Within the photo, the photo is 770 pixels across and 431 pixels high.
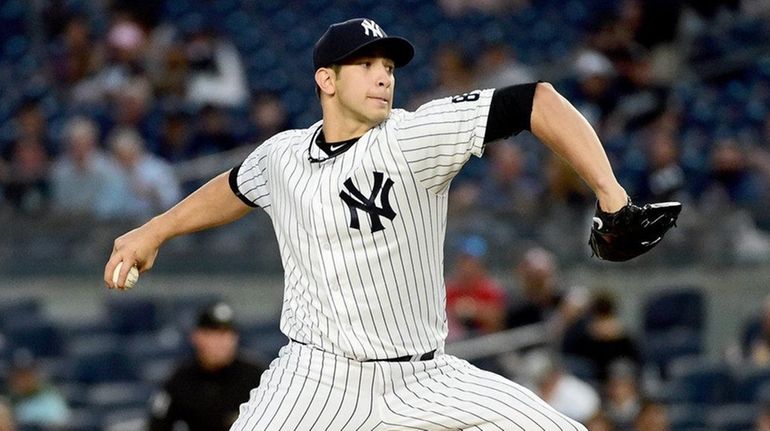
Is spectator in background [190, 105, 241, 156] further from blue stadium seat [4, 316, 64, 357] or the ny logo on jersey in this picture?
the ny logo on jersey

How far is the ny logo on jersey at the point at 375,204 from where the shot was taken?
4.06 m

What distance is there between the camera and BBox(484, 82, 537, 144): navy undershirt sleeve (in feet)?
12.5

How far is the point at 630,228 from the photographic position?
372 cm

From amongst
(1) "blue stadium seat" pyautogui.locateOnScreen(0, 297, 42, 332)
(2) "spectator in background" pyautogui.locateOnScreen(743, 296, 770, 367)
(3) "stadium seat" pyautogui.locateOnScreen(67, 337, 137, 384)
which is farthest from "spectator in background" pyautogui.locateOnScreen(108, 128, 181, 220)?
(2) "spectator in background" pyautogui.locateOnScreen(743, 296, 770, 367)

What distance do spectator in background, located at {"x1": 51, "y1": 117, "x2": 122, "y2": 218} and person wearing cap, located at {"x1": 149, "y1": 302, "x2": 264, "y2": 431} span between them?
399 cm

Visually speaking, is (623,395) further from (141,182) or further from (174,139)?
(174,139)

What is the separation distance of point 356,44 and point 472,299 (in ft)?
16.7

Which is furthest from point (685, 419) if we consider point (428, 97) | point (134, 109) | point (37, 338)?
point (134, 109)

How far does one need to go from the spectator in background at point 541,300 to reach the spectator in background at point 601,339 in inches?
3.3

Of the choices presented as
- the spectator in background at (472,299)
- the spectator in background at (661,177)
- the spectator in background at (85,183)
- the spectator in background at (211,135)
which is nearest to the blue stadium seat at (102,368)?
the spectator in background at (85,183)

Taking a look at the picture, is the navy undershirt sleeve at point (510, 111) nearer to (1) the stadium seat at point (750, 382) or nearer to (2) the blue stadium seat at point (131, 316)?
(1) the stadium seat at point (750, 382)

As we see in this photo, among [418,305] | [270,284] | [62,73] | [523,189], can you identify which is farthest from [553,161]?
[418,305]

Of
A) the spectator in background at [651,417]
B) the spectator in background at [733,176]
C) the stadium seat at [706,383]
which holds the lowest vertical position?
the spectator in background at [651,417]

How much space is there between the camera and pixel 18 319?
31.3 feet
